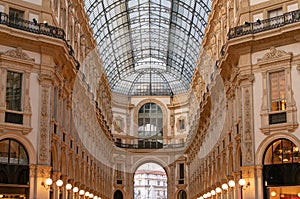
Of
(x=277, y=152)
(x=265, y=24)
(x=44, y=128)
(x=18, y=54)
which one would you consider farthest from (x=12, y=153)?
(x=265, y=24)

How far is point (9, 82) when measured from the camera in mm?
32469

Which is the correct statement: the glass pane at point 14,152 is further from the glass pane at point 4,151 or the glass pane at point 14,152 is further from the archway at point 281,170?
the archway at point 281,170

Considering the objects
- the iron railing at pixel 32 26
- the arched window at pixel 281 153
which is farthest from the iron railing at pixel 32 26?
the arched window at pixel 281 153

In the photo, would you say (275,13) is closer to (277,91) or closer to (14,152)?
(277,91)

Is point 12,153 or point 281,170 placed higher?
point 12,153

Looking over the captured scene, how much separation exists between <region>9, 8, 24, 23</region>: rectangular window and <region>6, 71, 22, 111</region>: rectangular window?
337 centimetres

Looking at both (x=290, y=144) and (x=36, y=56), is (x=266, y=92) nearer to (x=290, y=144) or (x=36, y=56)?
(x=290, y=144)

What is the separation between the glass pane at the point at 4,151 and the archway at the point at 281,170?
15.8 m

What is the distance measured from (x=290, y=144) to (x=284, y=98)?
9.31 feet

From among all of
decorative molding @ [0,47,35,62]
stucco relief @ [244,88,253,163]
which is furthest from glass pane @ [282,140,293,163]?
decorative molding @ [0,47,35,62]

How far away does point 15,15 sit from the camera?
33.8m

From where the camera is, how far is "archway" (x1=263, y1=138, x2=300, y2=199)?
31625mm

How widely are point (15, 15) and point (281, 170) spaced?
19.3 metres

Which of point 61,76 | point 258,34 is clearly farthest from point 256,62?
point 61,76
